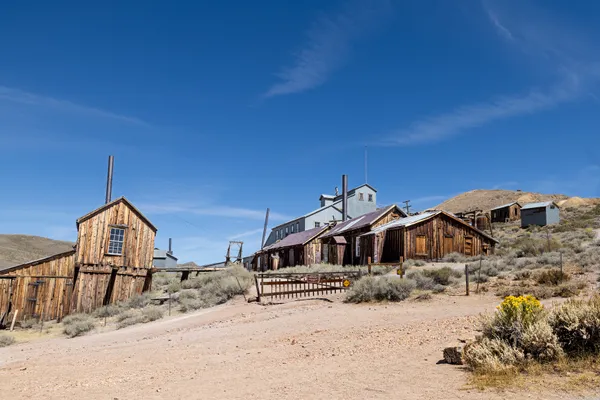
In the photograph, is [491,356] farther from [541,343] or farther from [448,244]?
[448,244]

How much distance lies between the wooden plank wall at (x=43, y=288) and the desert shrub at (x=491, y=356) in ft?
73.6

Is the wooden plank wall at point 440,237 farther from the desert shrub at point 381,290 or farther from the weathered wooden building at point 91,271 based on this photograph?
the weathered wooden building at point 91,271

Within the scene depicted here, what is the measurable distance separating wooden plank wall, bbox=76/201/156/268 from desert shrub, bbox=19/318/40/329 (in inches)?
135

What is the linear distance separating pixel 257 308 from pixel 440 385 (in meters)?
12.2

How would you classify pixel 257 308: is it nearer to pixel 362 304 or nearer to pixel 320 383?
pixel 362 304

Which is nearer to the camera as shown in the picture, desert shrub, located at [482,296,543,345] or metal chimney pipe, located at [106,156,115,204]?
desert shrub, located at [482,296,543,345]

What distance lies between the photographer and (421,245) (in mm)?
31203

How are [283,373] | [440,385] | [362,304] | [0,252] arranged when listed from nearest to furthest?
[440,385] → [283,373] → [362,304] → [0,252]

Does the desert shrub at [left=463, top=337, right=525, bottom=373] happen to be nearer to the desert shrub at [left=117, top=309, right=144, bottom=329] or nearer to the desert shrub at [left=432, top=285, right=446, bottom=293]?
the desert shrub at [left=432, top=285, right=446, bottom=293]

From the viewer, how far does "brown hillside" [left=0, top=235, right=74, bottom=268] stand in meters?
70.9

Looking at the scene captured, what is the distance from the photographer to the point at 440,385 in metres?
6.65

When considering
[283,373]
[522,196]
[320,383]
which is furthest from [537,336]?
[522,196]

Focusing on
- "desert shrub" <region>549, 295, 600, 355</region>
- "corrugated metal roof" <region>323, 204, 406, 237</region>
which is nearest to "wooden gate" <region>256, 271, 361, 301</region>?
"desert shrub" <region>549, 295, 600, 355</region>

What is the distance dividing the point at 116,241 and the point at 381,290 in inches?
631
